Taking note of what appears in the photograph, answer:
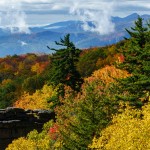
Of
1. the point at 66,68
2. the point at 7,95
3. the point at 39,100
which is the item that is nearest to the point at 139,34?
the point at 66,68

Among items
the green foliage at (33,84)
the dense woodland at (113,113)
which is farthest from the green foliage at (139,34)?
the green foliage at (33,84)

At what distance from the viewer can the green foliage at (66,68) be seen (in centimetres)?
6919

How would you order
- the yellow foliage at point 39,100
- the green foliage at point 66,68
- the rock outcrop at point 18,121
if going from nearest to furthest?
the green foliage at point 66,68 < the rock outcrop at point 18,121 < the yellow foliage at point 39,100

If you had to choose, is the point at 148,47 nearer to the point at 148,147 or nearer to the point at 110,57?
the point at 148,147

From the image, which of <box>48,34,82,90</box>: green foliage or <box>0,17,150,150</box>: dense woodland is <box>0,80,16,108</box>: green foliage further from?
<box>0,17,150,150</box>: dense woodland

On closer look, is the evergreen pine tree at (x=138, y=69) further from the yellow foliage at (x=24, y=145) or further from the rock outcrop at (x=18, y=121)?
the rock outcrop at (x=18, y=121)

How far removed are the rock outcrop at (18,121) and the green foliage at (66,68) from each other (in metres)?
8.91

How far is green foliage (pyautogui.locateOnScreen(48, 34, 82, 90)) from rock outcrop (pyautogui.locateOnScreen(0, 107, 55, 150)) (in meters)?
8.91

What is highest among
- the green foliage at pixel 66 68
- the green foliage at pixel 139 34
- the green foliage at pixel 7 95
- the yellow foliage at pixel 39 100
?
the green foliage at pixel 139 34

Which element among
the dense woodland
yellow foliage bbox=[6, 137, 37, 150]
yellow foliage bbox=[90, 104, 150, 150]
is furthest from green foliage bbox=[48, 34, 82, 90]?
yellow foliage bbox=[90, 104, 150, 150]

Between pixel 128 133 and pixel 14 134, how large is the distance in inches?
1908

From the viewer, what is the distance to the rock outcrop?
7625cm

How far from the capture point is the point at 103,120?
41.4 m

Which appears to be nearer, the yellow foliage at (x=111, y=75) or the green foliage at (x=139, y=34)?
the green foliage at (x=139, y=34)
